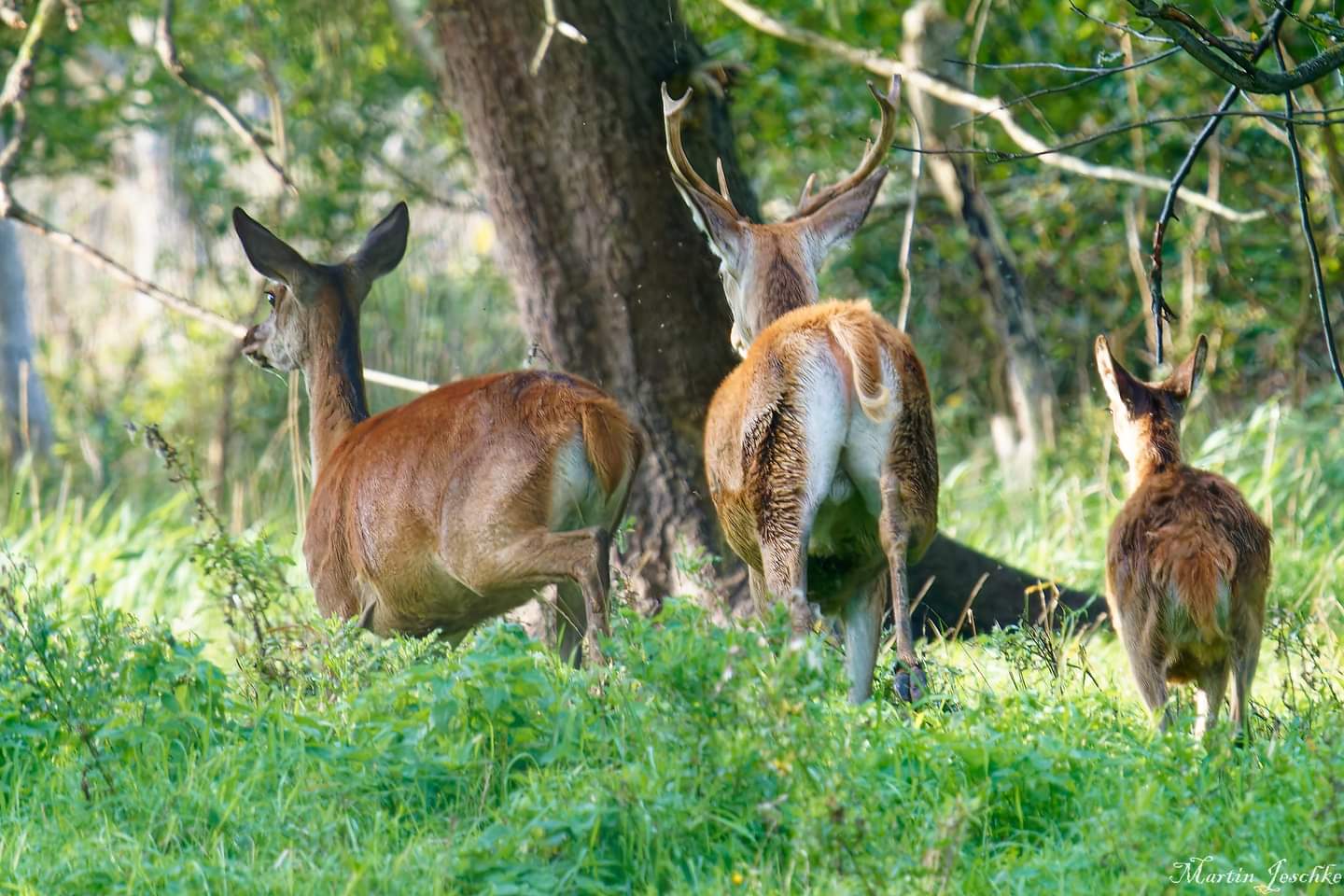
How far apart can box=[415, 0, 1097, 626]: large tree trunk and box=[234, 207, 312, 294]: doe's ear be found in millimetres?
Result: 1013

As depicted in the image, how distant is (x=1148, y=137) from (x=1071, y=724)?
25.6 ft

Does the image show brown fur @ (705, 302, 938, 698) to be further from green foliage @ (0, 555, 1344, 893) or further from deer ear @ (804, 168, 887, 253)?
deer ear @ (804, 168, 887, 253)

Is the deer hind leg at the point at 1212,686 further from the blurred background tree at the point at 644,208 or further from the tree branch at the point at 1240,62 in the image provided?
the blurred background tree at the point at 644,208

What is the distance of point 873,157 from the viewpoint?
6605 millimetres

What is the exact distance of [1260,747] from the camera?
4492mm

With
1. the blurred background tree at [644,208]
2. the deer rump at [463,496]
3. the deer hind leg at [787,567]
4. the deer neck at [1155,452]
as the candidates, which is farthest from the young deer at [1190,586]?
the blurred background tree at [644,208]

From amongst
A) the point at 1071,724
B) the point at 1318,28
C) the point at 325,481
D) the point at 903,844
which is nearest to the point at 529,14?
the point at 325,481

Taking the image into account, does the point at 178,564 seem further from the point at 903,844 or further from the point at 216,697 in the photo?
the point at 903,844

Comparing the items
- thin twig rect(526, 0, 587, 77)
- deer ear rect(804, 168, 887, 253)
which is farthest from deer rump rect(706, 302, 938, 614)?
thin twig rect(526, 0, 587, 77)

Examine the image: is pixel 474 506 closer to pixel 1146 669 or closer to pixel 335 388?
pixel 335 388

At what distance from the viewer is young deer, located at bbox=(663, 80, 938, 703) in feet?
17.5

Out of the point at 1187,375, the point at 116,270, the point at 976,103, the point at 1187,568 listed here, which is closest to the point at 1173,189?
the point at 1187,375

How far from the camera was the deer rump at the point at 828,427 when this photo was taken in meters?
5.36

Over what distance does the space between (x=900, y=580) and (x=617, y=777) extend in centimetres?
156
